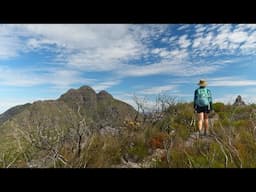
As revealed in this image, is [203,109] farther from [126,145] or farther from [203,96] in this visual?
[126,145]

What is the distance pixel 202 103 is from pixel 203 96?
31cm

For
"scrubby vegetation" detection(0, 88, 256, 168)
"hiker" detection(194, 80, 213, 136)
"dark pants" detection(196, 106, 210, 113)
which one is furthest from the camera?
"dark pants" detection(196, 106, 210, 113)

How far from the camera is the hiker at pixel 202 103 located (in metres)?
4.59

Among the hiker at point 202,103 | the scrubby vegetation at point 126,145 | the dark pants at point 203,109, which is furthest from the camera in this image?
the dark pants at point 203,109

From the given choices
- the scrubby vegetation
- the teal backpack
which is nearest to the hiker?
the teal backpack

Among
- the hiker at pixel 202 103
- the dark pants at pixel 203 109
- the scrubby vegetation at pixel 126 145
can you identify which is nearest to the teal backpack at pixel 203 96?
the hiker at pixel 202 103

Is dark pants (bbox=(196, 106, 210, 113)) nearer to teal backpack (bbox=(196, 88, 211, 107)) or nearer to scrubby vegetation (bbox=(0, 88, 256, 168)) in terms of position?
teal backpack (bbox=(196, 88, 211, 107))

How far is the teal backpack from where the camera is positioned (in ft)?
15.1

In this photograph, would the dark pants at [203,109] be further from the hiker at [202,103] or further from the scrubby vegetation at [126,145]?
the scrubby vegetation at [126,145]

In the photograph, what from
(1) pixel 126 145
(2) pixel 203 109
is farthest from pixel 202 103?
(1) pixel 126 145

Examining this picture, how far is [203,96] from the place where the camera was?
4660 millimetres

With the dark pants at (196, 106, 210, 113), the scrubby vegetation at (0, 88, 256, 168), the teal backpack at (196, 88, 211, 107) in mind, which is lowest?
the scrubby vegetation at (0, 88, 256, 168)
